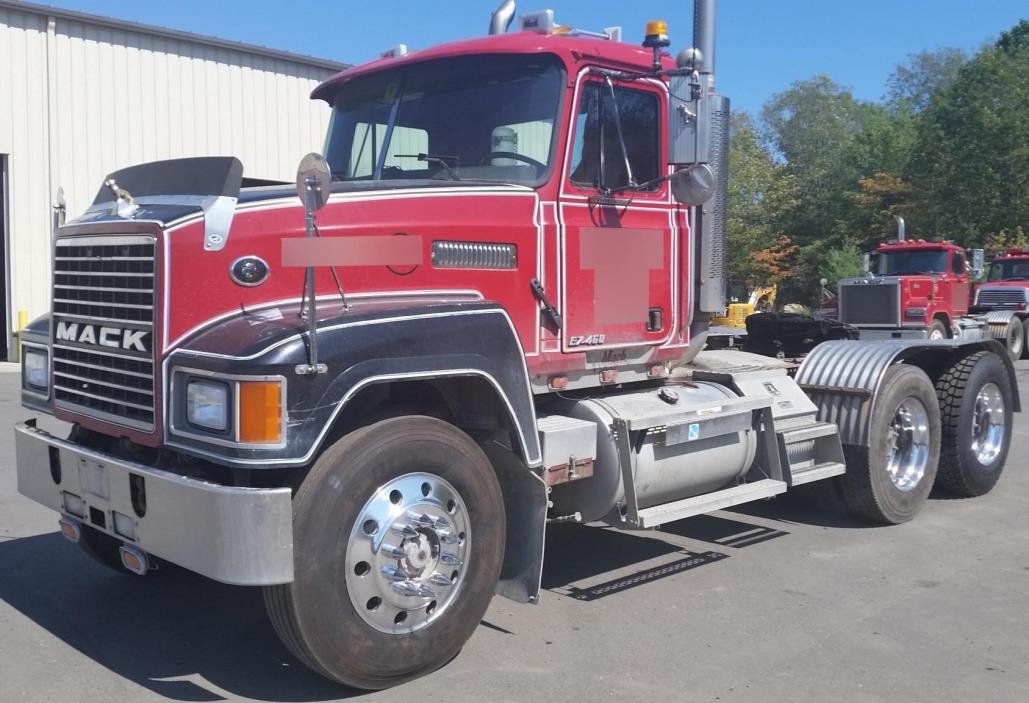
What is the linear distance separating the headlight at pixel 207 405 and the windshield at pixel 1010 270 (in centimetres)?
2430

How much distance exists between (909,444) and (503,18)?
13.3 feet

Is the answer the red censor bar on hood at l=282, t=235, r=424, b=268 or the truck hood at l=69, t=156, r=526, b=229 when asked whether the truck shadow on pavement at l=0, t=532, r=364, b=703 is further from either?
the truck hood at l=69, t=156, r=526, b=229

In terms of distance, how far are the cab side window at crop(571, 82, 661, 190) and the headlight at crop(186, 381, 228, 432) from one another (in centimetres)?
226

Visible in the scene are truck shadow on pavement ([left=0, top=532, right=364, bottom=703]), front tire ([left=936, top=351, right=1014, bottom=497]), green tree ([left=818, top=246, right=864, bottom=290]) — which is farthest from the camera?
green tree ([left=818, top=246, right=864, bottom=290])

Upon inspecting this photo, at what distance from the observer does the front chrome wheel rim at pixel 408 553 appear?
13.2 feet

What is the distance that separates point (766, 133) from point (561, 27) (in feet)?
230

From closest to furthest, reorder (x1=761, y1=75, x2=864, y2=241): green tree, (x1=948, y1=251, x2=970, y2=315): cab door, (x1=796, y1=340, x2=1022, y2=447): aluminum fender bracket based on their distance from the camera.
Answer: (x1=796, y1=340, x2=1022, y2=447): aluminum fender bracket, (x1=948, y1=251, x2=970, y2=315): cab door, (x1=761, y1=75, x2=864, y2=241): green tree

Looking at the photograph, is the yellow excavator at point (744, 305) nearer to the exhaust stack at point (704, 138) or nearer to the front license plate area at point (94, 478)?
the exhaust stack at point (704, 138)

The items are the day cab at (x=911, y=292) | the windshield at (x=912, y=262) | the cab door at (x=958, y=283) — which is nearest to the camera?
the day cab at (x=911, y=292)

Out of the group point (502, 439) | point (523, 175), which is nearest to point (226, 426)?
point (502, 439)

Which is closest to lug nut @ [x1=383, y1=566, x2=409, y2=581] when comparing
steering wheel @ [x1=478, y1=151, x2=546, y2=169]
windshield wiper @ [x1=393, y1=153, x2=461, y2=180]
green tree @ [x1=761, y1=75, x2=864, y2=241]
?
windshield wiper @ [x1=393, y1=153, x2=461, y2=180]

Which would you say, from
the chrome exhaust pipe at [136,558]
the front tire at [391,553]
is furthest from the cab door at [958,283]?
the chrome exhaust pipe at [136,558]

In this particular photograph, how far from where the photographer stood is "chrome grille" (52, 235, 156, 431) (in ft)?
13.6

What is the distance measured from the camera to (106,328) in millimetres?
4398
